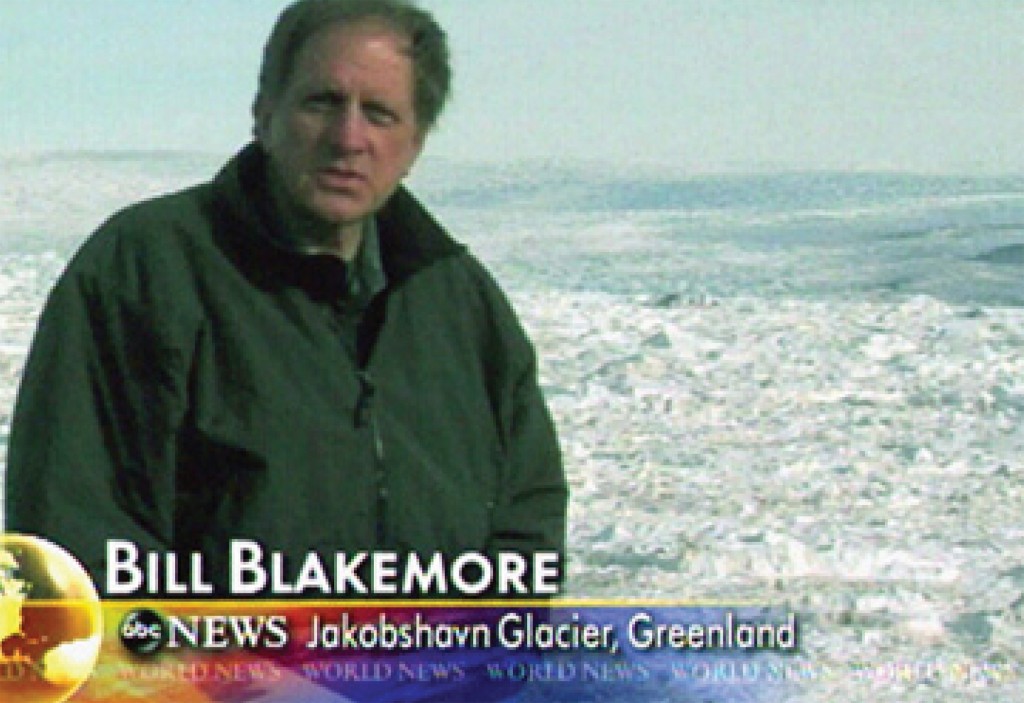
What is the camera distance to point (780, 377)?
11.9 ft

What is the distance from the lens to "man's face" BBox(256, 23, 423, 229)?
1544mm

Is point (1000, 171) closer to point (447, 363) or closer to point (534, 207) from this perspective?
point (534, 207)

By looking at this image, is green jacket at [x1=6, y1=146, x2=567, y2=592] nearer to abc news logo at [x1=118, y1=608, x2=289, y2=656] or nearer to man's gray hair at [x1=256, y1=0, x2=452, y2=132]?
man's gray hair at [x1=256, y1=0, x2=452, y2=132]

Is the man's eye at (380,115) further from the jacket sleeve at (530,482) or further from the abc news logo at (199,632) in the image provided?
the abc news logo at (199,632)

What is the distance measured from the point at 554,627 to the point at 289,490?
Answer: 0.58 m

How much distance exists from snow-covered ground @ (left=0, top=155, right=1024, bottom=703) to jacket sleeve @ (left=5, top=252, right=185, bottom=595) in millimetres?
1057

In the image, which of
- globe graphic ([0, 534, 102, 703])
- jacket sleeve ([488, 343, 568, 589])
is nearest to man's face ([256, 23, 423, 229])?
jacket sleeve ([488, 343, 568, 589])

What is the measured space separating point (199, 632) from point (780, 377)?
1955 millimetres

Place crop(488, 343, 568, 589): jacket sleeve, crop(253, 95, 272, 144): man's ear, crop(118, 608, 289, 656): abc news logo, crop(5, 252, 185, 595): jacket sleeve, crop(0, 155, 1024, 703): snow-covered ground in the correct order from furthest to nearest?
crop(0, 155, 1024, 703): snow-covered ground → crop(118, 608, 289, 656): abc news logo → crop(488, 343, 568, 589): jacket sleeve → crop(253, 95, 272, 144): man's ear → crop(5, 252, 185, 595): jacket sleeve

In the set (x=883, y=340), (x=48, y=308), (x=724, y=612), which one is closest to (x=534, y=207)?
(x=883, y=340)

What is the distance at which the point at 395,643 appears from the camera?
1881 mm

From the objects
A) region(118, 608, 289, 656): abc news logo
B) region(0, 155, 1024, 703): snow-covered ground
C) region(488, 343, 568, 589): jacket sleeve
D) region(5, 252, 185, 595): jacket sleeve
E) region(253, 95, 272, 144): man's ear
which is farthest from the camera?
region(0, 155, 1024, 703): snow-covered ground

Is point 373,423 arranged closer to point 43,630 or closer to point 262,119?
point 262,119

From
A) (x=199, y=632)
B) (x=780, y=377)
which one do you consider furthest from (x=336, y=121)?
(x=780, y=377)
